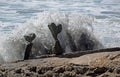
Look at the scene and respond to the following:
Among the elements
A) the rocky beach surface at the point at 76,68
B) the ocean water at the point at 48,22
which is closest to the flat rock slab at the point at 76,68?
the rocky beach surface at the point at 76,68

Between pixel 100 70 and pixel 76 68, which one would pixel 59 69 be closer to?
pixel 76 68

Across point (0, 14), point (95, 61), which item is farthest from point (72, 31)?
point (0, 14)

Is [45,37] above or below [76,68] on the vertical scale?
below

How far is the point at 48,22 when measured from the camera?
1120 cm

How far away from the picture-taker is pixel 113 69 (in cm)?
336

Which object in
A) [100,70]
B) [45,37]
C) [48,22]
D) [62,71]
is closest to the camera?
[100,70]

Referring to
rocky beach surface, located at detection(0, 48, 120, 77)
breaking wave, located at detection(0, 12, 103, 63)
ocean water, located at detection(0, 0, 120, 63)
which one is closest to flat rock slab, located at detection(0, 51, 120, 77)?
rocky beach surface, located at detection(0, 48, 120, 77)

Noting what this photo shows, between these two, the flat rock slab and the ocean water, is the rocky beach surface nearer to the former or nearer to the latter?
the flat rock slab

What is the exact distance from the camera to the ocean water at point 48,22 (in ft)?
32.6

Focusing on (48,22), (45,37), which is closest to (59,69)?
(45,37)

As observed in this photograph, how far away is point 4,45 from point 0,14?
8.45 metres

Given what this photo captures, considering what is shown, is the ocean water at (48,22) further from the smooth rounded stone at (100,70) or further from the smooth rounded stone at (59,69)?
the smooth rounded stone at (100,70)

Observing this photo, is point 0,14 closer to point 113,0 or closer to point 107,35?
point 107,35

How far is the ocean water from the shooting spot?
9922 millimetres
